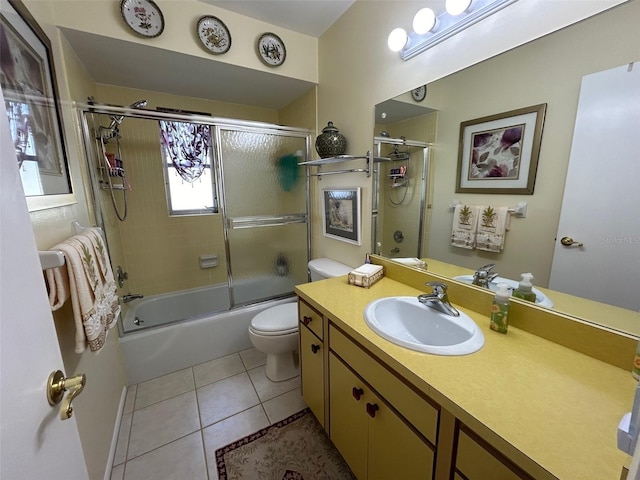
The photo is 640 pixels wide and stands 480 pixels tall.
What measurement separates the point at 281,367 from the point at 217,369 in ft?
1.79

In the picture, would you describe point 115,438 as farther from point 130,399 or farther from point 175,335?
point 175,335

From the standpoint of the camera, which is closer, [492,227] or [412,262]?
[492,227]

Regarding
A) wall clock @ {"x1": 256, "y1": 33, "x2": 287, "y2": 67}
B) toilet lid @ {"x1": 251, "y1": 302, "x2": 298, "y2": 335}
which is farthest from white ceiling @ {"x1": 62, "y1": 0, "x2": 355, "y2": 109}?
toilet lid @ {"x1": 251, "y1": 302, "x2": 298, "y2": 335}

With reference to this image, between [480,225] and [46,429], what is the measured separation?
58.8 inches

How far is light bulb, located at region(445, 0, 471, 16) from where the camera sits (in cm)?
106

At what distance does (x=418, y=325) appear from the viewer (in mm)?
1209

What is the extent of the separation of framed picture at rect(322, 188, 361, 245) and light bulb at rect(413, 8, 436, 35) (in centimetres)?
90

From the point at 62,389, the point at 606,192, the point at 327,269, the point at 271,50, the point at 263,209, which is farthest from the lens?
the point at 263,209

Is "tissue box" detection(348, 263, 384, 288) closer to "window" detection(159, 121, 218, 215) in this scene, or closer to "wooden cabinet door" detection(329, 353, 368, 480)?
"wooden cabinet door" detection(329, 353, 368, 480)

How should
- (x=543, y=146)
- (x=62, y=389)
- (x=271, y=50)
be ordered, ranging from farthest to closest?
(x=271, y=50) → (x=543, y=146) → (x=62, y=389)

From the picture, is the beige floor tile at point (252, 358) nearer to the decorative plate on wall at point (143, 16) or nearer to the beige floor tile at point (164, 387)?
the beige floor tile at point (164, 387)

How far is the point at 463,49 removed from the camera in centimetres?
116

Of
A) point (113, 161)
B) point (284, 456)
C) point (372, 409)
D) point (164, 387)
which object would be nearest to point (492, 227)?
point (372, 409)

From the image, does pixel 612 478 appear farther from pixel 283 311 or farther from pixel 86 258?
pixel 283 311
